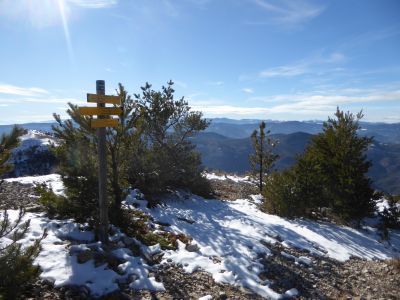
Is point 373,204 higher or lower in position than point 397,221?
higher

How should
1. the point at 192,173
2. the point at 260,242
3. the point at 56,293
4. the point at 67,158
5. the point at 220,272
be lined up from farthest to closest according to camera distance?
the point at 192,173
the point at 260,242
the point at 67,158
the point at 220,272
the point at 56,293

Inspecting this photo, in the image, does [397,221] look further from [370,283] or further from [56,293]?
[56,293]

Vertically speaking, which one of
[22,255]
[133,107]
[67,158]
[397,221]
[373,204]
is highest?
[133,107]

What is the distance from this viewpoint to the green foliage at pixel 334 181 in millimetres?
14414

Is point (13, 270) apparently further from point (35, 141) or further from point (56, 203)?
point (35, 141)

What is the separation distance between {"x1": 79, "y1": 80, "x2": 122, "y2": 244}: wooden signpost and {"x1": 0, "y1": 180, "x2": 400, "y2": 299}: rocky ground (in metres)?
1.64

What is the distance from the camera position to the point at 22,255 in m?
4.89

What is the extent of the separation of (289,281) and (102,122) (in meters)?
5.44

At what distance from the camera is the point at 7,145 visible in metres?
4.93

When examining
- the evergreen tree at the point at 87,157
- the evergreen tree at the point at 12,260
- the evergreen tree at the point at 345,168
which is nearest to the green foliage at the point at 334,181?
the evergreen tree at the point at 345,168

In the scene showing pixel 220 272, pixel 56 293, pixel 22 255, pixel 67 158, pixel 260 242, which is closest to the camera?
pixel 22 255

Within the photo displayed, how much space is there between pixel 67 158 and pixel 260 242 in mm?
5865

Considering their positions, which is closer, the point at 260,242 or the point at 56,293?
the point at 56,293

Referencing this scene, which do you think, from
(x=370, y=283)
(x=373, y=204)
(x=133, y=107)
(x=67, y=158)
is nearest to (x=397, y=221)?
(x=373, y=204)
